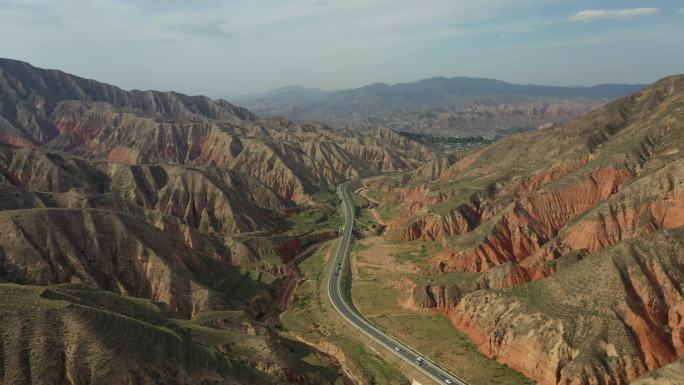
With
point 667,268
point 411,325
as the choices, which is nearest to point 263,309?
point 411,325

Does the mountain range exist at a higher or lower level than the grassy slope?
higher

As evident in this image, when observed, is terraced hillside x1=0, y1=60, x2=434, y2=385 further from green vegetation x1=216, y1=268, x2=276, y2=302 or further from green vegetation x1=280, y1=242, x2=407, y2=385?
green vegetation x1=280, y1=242, x2=407, y2=385

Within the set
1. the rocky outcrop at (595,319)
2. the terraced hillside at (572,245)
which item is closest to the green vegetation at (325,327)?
the terraced hillside at (572,245)

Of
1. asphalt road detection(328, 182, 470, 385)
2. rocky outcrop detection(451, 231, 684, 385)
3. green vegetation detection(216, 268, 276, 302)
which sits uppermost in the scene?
rocky outcrop detection(451, 231, 684, 385)

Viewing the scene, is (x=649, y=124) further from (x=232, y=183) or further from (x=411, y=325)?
(x=232, y=183)

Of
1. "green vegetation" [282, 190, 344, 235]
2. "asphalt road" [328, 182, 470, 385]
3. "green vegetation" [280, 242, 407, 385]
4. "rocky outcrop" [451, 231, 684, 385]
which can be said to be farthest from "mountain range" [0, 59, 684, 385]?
"asphalt road" [328, 182, 470, 385]

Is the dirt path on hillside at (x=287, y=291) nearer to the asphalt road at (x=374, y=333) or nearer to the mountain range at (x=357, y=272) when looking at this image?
the mountain range at (x=357, y=272)

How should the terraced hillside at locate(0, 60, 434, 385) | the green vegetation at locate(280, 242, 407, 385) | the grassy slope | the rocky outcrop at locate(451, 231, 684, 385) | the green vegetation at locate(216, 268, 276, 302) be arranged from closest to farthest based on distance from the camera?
the terraced hillside at locate(0, 60, 434, 385)
the rocky outcrop at locate(451, 231, 684, 385)
the grassy slope
the green vegetation at locate(280, 242, 407, 385)
the green vegetation at locate(216, 268, 276, 302)

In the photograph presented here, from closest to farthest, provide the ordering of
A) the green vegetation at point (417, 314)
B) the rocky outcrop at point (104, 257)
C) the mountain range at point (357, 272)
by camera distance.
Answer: the mountain range at point (357, 272) < the green vegetation at point (417, 314) < the rocky outcrop at point (104, 257)
